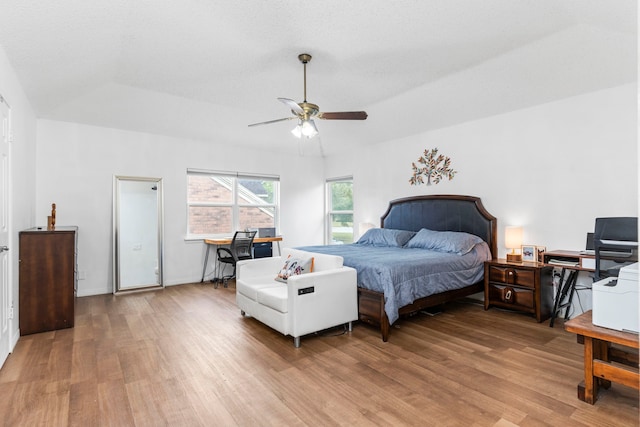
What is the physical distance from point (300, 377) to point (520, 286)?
2.69 m

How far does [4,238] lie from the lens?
2.75 meters

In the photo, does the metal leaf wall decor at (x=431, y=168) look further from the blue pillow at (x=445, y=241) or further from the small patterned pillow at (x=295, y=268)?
the small patterned pillow at (x=295, y=268)

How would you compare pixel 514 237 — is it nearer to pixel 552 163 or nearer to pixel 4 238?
pixel 552 163

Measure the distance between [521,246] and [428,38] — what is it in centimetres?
256

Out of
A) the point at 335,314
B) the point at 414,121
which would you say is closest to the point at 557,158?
the point at 414,121

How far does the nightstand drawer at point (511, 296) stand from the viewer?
3646 mm

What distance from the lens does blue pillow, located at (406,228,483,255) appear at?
158 inches

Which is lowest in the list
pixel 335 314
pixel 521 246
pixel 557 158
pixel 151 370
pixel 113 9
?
pixel 151 370

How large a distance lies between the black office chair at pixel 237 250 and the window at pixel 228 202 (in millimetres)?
597

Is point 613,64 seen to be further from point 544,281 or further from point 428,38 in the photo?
point 544,281

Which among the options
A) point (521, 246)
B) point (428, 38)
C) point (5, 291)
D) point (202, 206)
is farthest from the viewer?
point (202, 206)

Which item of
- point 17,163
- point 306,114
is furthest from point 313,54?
point 17,163

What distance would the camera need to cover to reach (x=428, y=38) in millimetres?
2982

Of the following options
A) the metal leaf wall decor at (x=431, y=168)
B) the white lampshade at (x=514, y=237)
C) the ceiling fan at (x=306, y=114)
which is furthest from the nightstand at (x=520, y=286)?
the ceiling fan at (x=306, y=114)
